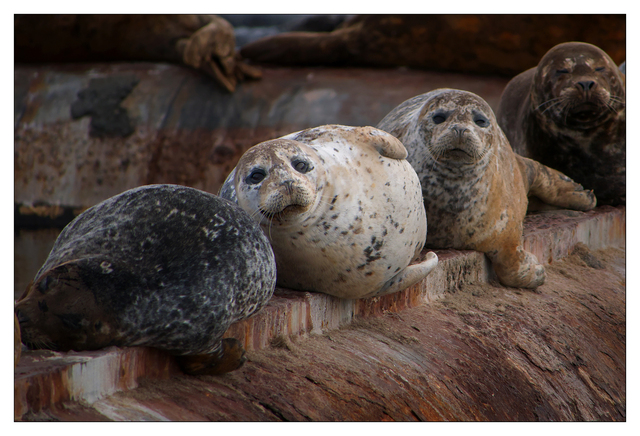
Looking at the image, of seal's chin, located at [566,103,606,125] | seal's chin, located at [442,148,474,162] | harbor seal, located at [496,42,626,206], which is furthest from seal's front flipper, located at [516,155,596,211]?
seal's chin, located at [442,148,474,162]

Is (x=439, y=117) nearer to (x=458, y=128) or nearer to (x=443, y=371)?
(x=458, y=128)

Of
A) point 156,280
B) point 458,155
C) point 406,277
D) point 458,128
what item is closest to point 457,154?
point 458,155

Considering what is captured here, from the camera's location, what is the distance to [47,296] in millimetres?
2094

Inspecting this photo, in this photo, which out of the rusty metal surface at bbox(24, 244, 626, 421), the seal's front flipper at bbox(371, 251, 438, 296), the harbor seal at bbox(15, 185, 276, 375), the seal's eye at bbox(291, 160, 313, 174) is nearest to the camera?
the harbor seal at bbox(15, 185, 276, 375)

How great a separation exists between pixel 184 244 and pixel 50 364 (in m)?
0.58

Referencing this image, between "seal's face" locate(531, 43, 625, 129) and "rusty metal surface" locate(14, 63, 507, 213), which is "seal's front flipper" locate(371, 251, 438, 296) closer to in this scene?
"seal's face" locate(531, 43, 625, 129)

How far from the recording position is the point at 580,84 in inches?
177

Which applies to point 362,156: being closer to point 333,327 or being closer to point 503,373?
point 333,327

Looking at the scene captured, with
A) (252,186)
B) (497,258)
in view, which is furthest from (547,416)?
(252,186)

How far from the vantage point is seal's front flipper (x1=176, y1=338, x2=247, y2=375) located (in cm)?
231

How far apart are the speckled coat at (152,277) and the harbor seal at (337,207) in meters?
0.18

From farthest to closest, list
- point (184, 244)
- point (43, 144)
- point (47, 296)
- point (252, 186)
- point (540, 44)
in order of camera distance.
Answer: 1. point (43, 144)
2. point (540, 44)
3. point (252, 186)
4. point (184, 244)
5. point (47, 296)

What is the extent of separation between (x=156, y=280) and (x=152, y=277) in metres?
0.02

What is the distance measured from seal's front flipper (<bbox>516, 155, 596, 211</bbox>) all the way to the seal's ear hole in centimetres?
109
